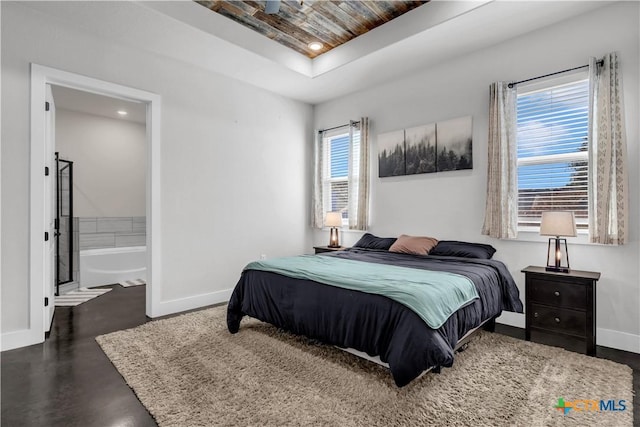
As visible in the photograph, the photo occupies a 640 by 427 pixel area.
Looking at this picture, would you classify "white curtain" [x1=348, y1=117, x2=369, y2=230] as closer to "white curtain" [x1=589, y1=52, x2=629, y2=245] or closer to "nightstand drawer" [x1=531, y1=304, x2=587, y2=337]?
"nightstand drawer" [x1=531, y1=304, x2=587, y2=337]

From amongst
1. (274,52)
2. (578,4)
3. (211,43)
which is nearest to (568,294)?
(578,4)

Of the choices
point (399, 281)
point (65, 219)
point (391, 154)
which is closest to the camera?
point (399, 281)

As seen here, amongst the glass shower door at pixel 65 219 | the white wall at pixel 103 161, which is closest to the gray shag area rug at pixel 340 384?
the glass shower door at pixel 65 219

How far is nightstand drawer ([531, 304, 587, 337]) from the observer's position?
2.73 m

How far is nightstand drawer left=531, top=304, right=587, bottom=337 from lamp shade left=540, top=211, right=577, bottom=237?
0.63 m

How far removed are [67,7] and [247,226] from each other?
2.92 metres

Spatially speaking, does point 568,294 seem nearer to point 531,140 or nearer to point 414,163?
point 531,140

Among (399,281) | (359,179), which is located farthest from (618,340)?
(359,179)

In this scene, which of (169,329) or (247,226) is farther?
(247,226)

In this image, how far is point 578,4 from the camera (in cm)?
295

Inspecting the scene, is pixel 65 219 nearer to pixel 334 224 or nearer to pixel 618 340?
pixel 334 224

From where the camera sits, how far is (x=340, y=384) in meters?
2.22

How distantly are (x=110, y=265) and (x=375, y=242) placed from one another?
14.5ft

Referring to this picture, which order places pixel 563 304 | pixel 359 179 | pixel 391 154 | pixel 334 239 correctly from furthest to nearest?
pixel 334 239 → pixel 359 179 → pixel 391 154 → pixel 563 304
